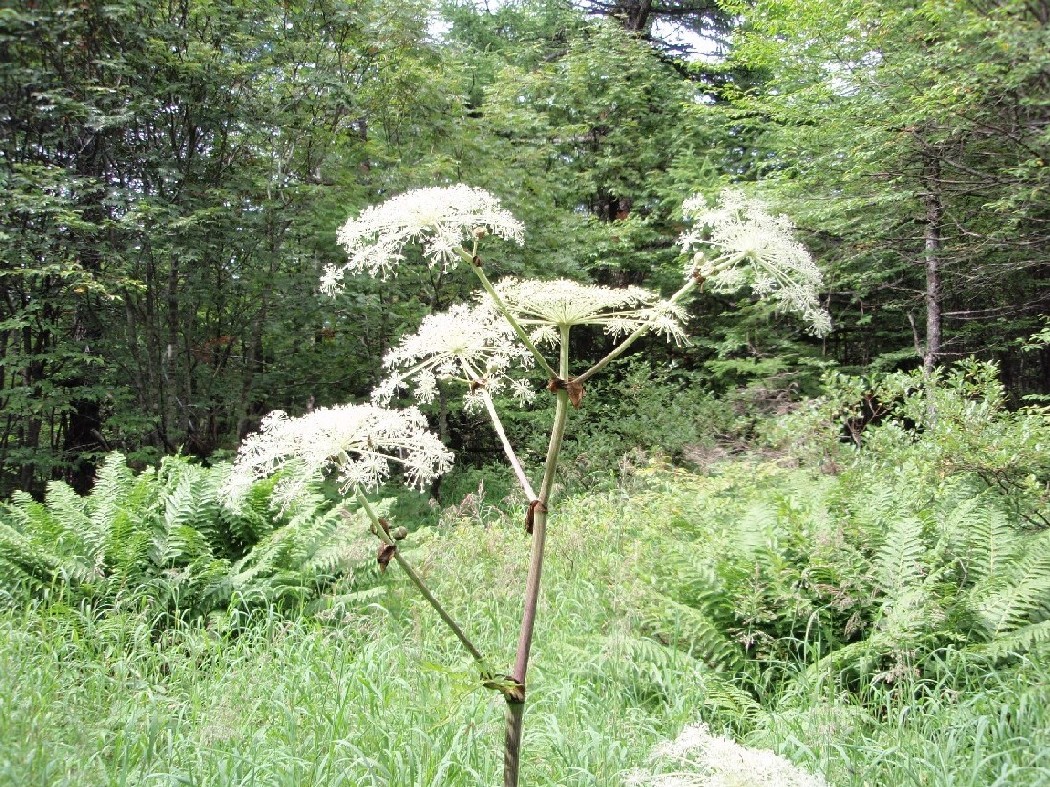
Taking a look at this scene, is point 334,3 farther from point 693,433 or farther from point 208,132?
point 693,433

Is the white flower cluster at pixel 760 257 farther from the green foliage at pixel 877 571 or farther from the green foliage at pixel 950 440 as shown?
the green foliage at pixel 950 440

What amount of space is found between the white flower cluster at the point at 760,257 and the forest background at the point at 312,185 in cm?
422

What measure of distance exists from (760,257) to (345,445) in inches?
29.4

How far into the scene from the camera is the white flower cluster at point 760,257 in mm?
1173

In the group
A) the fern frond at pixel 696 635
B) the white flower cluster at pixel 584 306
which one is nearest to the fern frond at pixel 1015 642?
the fern frond at pixel 696 635

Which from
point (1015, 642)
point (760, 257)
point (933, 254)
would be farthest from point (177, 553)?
point (933, 254)

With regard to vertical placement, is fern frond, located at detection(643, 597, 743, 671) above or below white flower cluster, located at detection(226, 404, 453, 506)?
below

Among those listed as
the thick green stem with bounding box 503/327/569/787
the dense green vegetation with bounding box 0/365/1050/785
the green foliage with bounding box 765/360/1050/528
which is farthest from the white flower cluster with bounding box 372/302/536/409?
the green foliage with bounding box 765/360/1050/528

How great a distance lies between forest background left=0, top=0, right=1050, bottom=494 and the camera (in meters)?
6.44

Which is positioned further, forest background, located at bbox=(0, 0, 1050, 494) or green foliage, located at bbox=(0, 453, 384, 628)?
forest background, located at bbox=(0, 0, 1050, 494)

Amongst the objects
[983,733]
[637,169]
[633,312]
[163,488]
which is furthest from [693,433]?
[633,312]

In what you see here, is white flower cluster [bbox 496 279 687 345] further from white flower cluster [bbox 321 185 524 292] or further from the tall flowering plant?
white flower cluster [bbox 321 185 524 292]

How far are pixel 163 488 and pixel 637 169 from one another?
10070 mm

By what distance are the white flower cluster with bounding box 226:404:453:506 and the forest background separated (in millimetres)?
4546
